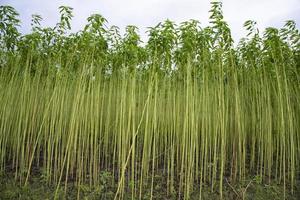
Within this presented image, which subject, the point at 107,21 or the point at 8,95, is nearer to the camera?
the point at 107,21

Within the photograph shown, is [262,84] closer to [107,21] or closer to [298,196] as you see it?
[298,196]

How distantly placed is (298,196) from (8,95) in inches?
147

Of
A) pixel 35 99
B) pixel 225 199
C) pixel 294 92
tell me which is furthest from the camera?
pixel 294 92

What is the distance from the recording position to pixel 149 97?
279 centimetres

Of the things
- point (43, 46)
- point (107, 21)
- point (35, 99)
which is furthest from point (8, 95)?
point (107, 21)

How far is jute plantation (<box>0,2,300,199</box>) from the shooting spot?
2.84 meters

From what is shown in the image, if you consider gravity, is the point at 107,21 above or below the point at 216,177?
above

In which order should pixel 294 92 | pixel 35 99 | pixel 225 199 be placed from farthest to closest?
pixel 294 92 < pixel 35 99 < pixel 225 199

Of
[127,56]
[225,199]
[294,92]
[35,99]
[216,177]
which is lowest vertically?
[225,199]

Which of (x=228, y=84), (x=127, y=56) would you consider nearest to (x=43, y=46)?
(x=127, y=56)

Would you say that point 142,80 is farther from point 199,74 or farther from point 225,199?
point 225,199

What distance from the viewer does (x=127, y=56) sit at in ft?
9.43

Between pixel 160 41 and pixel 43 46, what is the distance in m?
1.50

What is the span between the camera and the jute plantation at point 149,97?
9.32 ft
